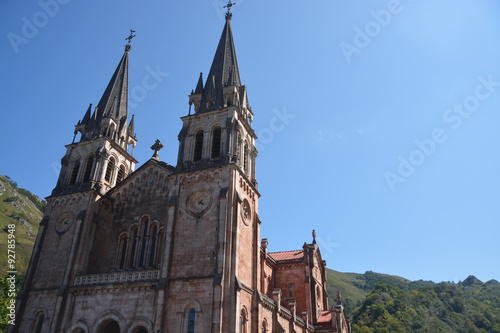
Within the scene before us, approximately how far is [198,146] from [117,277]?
1275 cm

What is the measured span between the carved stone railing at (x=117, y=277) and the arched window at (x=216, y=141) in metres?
10.9

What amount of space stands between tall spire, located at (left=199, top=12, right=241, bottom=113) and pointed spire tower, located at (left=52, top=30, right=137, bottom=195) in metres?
10.6

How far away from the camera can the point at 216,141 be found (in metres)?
34.9

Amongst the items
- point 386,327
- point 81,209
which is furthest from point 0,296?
point 386,327

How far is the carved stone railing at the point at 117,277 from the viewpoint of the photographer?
29438 mm

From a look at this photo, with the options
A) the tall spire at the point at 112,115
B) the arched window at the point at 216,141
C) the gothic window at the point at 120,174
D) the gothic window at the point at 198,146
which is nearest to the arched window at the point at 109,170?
the gothic window at the point at 120,174

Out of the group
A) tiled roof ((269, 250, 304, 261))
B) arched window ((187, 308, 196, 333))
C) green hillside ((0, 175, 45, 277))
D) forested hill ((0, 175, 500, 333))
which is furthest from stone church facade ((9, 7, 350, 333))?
green hillside ((0, 175, 45, 277))

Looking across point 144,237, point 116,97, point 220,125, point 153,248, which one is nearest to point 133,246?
point 144,237

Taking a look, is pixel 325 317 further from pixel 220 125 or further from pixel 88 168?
pixel 88 168

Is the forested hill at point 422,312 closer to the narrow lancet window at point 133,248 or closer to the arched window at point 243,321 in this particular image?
the arched window at point 243,321

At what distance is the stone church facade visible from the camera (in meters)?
28.0

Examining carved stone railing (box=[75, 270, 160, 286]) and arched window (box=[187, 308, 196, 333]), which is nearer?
arched window (box=[187, 308, 196, 333])

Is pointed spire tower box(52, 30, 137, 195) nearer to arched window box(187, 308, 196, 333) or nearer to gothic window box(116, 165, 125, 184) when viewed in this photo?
gothic window box(116, 165, 125, 184)

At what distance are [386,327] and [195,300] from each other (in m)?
89.0
